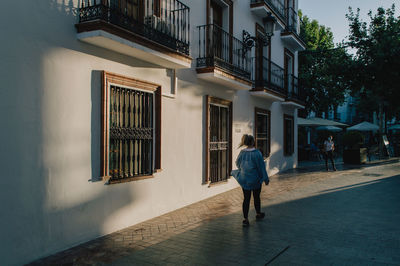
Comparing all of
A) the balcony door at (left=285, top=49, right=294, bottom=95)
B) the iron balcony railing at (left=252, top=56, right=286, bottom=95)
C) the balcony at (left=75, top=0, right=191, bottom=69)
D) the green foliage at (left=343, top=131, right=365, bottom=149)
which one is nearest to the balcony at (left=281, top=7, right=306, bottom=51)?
the balcony door at (left=285, top=49, right=294, bottom=95)

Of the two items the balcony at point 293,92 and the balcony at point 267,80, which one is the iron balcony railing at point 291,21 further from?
the balcony at point 267,80

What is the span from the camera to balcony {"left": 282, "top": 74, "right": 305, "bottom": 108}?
15402 mm

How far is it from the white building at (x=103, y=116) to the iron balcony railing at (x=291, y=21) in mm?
6813

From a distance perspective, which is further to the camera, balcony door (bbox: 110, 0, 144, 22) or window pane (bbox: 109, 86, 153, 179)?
balcony door (bbox: 110, 0, 144, 22)

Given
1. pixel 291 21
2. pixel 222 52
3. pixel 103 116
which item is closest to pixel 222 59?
pixel 222 52

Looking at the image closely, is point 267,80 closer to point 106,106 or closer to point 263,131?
point 263,131

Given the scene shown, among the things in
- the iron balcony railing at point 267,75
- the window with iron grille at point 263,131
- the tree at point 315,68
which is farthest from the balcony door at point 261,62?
the tree at point 315,68

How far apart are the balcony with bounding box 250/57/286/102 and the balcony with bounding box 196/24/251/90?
770 mm

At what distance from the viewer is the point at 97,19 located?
532cm

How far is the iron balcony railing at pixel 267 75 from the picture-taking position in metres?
12.6

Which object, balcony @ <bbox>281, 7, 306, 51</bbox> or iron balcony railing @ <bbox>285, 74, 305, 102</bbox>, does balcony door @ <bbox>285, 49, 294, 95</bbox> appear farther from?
balcony @ <bbox>281, 7, 306, 51</bbox>

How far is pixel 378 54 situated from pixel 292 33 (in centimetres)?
589

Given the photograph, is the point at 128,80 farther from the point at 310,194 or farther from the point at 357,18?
the point at 357,18

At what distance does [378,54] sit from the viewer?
58.9 ft
